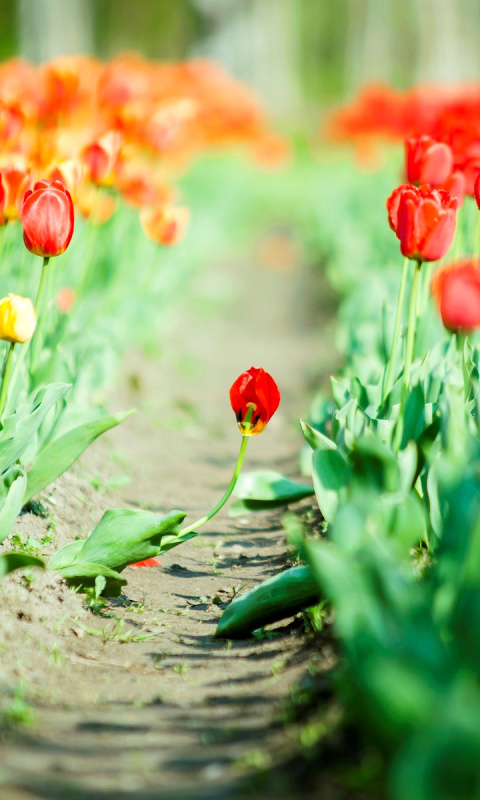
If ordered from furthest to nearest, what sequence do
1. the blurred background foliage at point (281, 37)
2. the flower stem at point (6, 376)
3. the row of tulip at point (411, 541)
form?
the blurred background foliage at point (281, 37) < the flower stem at point (6, 376) < the row of tulip at point (411, 541)

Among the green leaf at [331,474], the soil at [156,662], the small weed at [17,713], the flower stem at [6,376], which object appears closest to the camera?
the soil at [156,662]

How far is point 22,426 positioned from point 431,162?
1375 mm

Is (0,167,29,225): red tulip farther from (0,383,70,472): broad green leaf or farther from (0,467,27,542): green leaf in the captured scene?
(0,467,27,542): green leaf

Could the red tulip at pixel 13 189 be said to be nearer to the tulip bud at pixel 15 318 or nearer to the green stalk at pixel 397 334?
the tulip bud at pixel 15 318

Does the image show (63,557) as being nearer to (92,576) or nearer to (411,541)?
(92,576)

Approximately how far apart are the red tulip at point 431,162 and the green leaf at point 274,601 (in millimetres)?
1199

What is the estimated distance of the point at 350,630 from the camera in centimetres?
130

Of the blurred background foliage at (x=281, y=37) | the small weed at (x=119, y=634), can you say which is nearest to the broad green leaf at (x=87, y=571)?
the small weed at (x=119, y=634)

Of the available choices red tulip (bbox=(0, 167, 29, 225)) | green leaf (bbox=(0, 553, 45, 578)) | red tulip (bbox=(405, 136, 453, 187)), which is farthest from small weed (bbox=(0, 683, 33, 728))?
red tulip (bbox=(405, 136, 453, 187))

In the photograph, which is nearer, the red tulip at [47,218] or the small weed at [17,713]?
the small weed at [17,713]

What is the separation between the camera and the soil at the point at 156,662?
1.54 m

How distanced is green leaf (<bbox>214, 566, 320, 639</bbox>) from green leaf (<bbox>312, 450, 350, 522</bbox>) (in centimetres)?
21

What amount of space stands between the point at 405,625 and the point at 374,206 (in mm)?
6526

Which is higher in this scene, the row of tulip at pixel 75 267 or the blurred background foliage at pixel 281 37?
the blurred background foliage at pixel 281 37
